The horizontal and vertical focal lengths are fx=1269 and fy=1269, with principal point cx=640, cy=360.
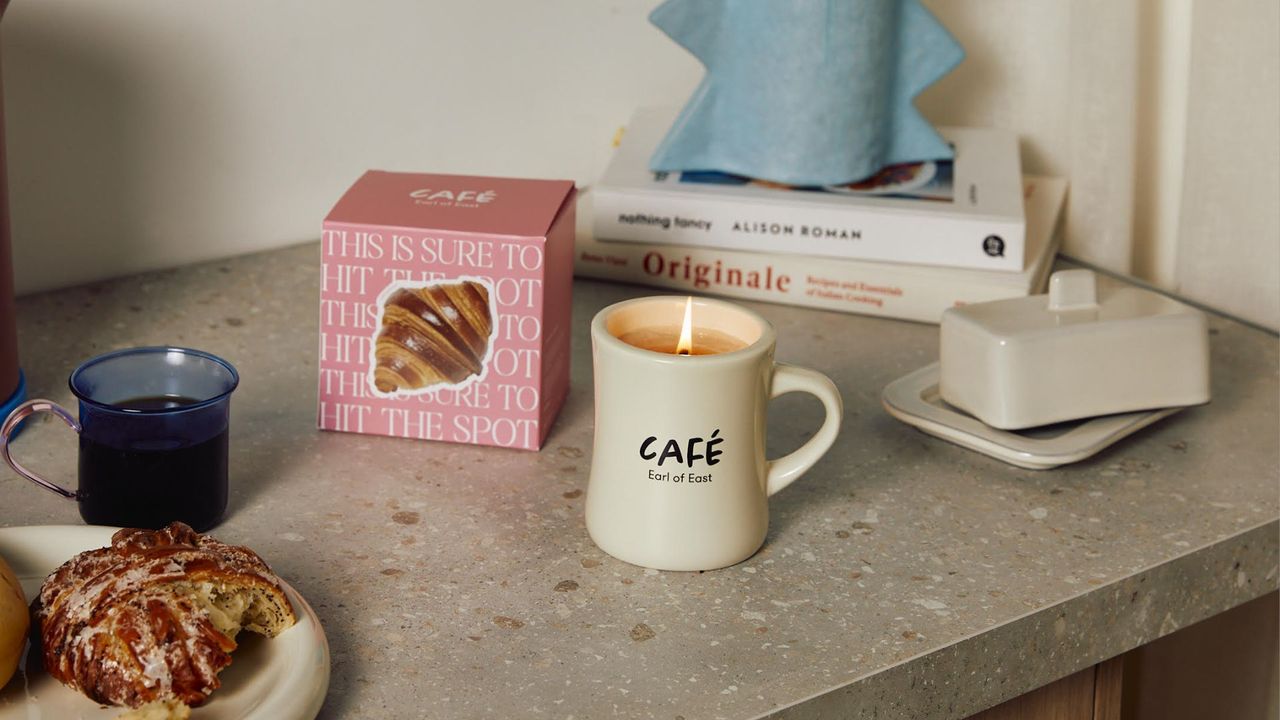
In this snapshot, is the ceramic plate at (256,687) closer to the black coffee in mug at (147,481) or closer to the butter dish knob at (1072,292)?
the black coffee in mug at (147,481)

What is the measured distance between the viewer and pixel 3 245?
0.74 m

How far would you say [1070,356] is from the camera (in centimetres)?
74

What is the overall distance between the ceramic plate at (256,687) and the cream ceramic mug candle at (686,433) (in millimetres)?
165

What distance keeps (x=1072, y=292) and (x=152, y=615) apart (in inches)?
21.7

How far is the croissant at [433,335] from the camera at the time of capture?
2.39 feet

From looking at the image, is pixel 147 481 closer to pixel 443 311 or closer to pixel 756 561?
pixel 443 311

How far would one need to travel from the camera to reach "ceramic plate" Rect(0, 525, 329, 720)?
1.63 feet

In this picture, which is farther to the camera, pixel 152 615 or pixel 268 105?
pixel 268 105

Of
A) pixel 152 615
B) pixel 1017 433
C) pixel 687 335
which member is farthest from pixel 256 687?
pixel 1017 433

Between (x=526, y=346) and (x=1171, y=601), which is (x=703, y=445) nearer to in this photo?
(x=526, y=346)

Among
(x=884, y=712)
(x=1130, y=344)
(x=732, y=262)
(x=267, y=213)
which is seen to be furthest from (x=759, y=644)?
(x=267, y=213)

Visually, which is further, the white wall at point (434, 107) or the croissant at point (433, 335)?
the white wall at point (434, 107)

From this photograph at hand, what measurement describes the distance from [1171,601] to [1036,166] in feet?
1.94

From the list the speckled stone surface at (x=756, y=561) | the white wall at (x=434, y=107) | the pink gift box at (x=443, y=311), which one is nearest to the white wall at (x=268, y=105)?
the white wall at (x=434, y=107)
